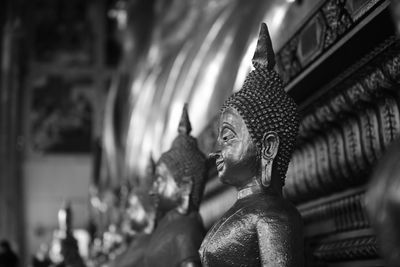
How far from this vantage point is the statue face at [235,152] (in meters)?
0.80

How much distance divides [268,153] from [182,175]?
36 cm

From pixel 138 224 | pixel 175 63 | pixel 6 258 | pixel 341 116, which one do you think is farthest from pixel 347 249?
pixel 6 258

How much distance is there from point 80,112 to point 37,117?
19.4 inches

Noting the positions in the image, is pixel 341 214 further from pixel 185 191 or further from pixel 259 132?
pixel 259 132

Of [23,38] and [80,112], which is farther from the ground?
[23,38]

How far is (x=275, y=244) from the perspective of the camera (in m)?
0.72

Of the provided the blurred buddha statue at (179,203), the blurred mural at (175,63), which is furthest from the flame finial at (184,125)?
the blurred mural at (175,63)

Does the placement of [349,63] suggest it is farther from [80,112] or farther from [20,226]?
[80,112]

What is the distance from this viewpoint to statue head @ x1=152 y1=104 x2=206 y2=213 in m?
1.13

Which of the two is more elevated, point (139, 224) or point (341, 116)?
point (341, 116)

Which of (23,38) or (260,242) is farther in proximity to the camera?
(23,38)

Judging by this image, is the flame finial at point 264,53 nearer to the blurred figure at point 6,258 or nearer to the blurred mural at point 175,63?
the blurred mural at point 175,63

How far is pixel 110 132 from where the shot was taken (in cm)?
400

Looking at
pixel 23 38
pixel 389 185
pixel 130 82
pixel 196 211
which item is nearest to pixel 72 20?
pixel 23 38
